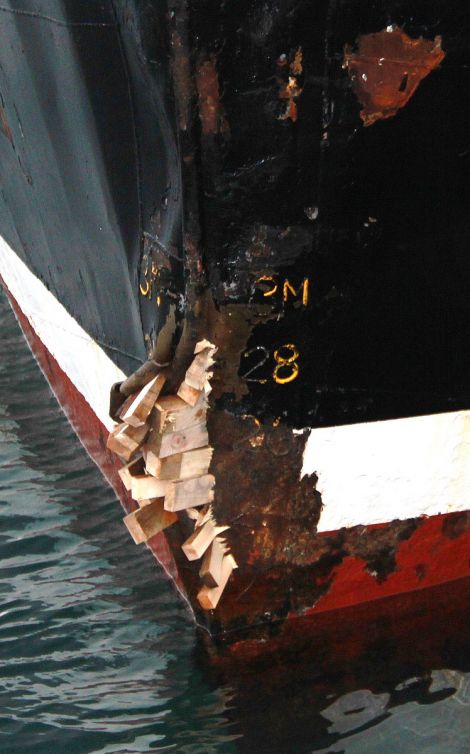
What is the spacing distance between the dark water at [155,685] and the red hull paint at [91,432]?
0.49ft

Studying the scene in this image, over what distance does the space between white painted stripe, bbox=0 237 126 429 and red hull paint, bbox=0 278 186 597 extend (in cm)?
9

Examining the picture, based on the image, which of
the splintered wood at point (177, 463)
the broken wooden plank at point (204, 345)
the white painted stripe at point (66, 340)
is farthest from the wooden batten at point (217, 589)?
the white painted stripe at point (66, 340)

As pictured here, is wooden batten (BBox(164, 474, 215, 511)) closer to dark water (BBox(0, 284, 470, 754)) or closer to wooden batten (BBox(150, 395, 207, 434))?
wooden batten (BBox(150, 395, 207, 434))

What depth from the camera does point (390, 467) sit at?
293cm

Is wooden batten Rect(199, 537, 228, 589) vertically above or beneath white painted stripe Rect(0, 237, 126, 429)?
above

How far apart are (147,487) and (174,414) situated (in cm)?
24

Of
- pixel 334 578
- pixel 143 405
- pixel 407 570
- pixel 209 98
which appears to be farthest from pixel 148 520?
pixel 209 98

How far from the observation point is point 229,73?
226cm

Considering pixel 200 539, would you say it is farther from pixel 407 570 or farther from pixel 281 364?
pixel 407 570

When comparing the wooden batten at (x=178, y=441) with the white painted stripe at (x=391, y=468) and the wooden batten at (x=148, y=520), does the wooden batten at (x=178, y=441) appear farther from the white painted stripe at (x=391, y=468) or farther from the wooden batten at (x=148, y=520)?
the white painted stripe at (x=391, y=468)

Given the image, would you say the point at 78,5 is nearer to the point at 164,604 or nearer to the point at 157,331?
the point at 157,331

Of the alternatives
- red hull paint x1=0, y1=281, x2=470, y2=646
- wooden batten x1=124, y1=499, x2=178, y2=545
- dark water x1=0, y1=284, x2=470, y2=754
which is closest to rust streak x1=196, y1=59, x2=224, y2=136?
wooden batten x1=124, y1=499, x2=178, y2=545

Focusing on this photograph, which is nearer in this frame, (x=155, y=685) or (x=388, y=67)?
(x=388, y=67)

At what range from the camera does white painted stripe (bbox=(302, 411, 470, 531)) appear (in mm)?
2840
